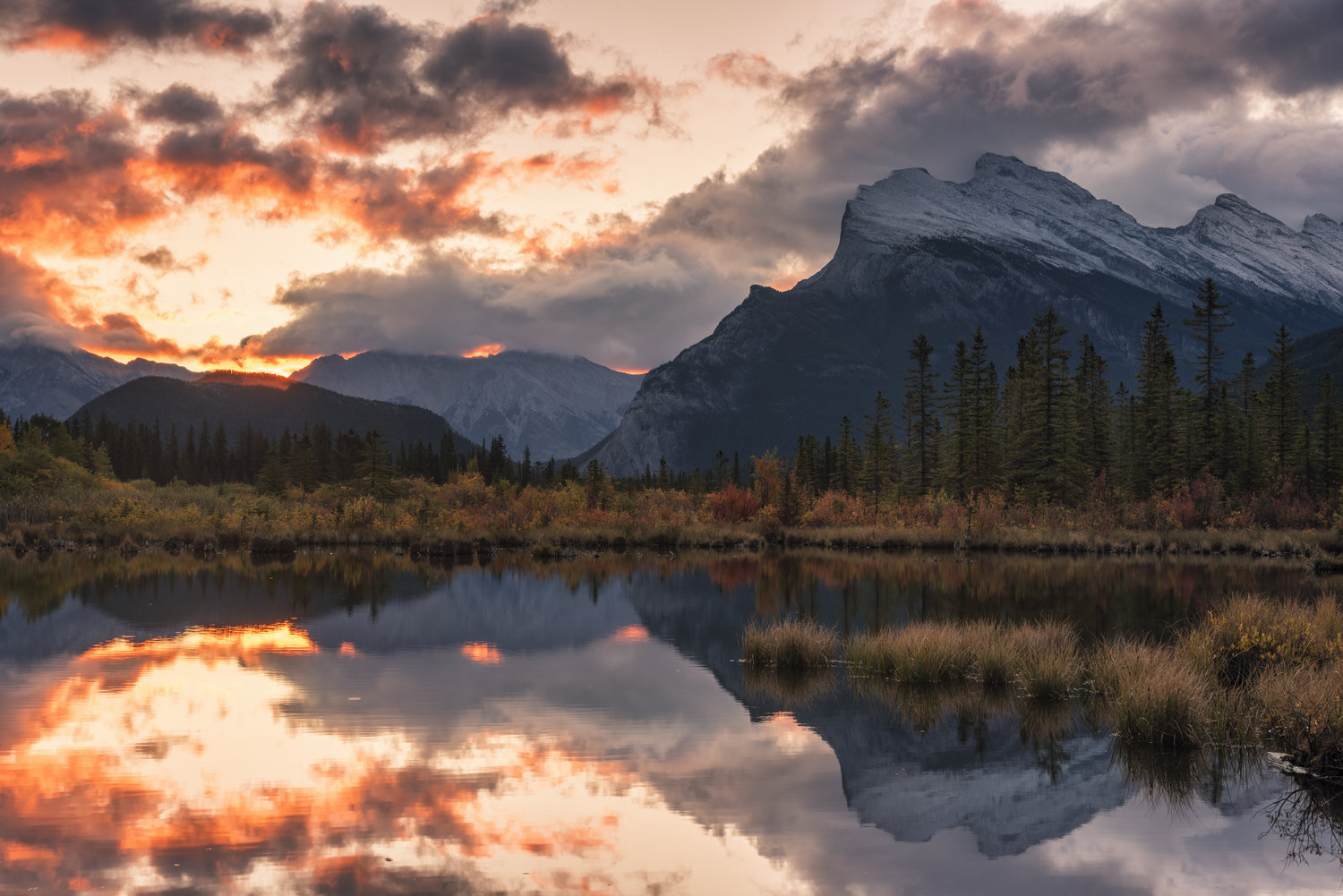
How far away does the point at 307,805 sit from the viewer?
454 inches

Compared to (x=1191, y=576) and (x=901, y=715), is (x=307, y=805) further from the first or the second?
(x=1191, y=576)

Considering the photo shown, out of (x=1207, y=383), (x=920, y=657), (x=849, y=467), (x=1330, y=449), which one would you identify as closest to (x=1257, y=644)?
(x=920, y=657)

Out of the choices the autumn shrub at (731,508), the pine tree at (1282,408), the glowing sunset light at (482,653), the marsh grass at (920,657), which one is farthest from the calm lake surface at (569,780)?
the pine tree at (1282,408)

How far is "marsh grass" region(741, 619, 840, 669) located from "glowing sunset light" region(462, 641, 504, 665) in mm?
6412

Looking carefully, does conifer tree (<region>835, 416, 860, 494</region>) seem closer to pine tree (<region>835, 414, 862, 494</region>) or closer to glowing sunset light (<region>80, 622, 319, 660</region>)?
pine tree (<region>835, 414, 862, 494</region>)

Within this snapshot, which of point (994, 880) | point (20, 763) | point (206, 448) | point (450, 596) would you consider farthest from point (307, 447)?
point (994, 880)

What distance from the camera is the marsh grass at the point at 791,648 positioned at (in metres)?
20.4

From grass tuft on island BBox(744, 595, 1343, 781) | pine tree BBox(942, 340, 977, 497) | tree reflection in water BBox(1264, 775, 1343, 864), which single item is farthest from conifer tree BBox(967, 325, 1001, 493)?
tree reflection in water BBox(1264, 775, 1343, 864)

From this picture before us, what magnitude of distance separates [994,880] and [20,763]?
13.2m

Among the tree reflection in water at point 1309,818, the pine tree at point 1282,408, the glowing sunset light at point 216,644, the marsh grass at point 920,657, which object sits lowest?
the glowing sunset light at point 216,644

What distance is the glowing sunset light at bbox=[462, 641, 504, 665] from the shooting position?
75.0 feet

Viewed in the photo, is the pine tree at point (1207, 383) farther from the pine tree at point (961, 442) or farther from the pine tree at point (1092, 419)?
the pine tree at point (961, 442)

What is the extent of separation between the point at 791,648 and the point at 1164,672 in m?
7.89

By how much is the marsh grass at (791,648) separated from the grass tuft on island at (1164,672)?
3 centimetres
